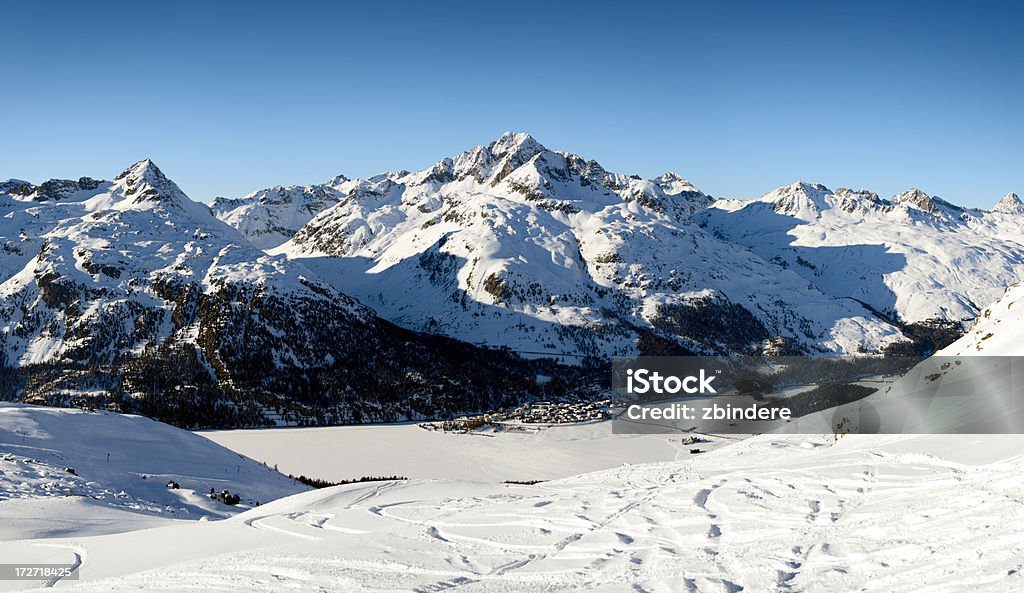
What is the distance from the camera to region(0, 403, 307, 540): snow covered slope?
25062 mm

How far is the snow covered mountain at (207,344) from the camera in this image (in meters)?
133

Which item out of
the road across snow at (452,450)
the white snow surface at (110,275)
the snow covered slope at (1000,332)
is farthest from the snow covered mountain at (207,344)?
the snow covered slope at (1000,332)

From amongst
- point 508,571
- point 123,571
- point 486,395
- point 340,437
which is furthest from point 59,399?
point 508,571

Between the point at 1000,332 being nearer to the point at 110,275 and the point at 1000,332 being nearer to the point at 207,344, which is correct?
the point at 207,344

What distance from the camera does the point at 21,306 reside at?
504 ft

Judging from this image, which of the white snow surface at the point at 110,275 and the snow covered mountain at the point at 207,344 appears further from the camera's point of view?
the white snow surface at the point at 110,275

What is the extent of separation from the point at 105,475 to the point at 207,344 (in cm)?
11718

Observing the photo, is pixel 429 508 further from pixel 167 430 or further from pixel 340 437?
pixel 340 437

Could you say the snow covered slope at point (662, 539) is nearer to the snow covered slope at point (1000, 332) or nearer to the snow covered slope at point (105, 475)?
the snow covered slope at point (105, 475)

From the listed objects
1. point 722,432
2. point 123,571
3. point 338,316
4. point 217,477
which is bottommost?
point 722,432

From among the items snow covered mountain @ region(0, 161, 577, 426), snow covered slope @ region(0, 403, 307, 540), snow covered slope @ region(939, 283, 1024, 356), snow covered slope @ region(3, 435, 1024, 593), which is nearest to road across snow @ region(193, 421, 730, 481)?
snow covered mountain @ region(0, 161, 577, 426)

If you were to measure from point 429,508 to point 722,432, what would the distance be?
94646mm

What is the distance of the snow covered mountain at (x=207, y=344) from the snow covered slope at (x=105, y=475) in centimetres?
8431

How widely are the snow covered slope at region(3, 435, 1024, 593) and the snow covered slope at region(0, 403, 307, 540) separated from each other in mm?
5553
